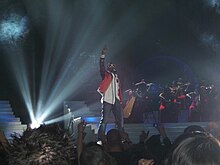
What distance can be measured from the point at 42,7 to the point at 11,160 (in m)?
16.3

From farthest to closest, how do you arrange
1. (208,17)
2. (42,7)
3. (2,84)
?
(208,17), (42,7), (2,84)

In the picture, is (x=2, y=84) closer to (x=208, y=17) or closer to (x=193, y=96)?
(x=193, y=96)

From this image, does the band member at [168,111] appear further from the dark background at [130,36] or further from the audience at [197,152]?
the audience at [197,152]

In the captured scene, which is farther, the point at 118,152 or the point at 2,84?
the point at 2,84

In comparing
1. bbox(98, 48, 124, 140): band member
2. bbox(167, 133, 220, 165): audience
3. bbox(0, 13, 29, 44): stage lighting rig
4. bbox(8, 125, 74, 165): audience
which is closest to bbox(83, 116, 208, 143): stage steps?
bbox(98, 48, 124, 140): band member

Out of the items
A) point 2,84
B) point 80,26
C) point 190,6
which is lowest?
point 2,84

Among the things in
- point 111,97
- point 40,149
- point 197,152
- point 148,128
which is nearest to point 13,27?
point 148,128

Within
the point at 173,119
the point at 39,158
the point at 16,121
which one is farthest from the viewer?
the point at 173,119

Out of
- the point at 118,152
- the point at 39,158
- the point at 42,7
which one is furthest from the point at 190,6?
the point at 39,158

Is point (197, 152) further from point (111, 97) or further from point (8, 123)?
point (8, 123)

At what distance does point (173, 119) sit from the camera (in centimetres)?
1211

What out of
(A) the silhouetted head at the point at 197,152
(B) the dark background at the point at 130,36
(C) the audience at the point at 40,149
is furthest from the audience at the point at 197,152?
(B) the dark background at the point at 130,36

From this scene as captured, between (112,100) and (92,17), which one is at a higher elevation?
(92,17)

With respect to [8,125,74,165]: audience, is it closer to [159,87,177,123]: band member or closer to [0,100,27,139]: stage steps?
[0,100,27,139]: stage steps
